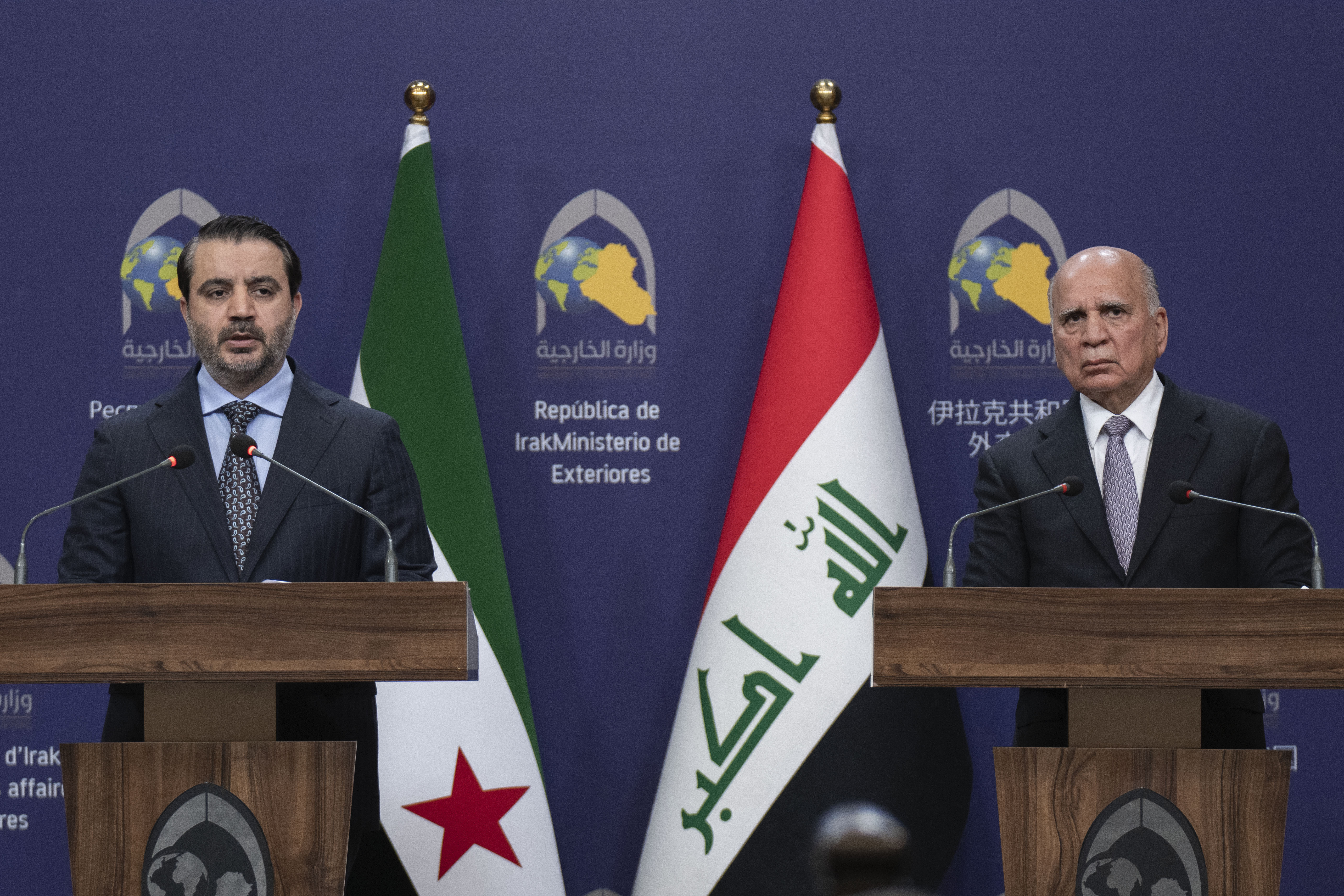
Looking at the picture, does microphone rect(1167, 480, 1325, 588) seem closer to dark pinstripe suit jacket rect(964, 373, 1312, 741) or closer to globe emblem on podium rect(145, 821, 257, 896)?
dark pinstripe suit jacket rect(964, 373, 1312, 741)

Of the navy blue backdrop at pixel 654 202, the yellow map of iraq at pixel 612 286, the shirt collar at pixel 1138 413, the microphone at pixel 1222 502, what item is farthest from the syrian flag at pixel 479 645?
the microphone at pixel 1222 502

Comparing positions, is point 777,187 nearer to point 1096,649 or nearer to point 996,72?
point 996,72

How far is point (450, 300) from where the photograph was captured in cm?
374

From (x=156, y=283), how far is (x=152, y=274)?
0.10 ft

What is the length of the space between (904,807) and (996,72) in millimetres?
2134

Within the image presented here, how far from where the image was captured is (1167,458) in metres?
2.78

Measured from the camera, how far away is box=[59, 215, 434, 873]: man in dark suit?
8.38ft

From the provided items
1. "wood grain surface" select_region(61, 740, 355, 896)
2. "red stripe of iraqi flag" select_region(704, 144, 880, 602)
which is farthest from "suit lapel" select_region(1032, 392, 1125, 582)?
"wood grain surface" select_region(61, 740, 355, 896)

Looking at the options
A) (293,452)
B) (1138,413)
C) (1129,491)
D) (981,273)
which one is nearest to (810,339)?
(981,273)

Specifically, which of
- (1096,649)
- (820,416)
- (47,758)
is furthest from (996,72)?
(47,758)

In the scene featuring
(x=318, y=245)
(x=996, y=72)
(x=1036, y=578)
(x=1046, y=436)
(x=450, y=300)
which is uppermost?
(x=996, y=72)

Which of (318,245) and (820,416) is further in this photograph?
(318,245)

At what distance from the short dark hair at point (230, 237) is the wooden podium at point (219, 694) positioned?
0.97 meters

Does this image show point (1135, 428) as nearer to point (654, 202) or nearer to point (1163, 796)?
point (1163, 796)
